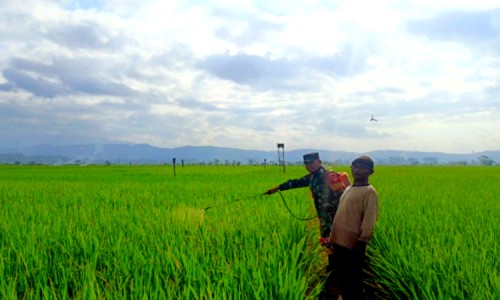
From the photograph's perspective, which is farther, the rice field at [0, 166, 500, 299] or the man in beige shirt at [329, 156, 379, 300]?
the man in beige shirt at [329, 156, 379, 300]

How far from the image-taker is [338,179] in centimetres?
487

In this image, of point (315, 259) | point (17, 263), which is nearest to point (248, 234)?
point (315, 259)

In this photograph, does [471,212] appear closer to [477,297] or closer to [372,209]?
[372,209]

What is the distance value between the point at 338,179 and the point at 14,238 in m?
3.67

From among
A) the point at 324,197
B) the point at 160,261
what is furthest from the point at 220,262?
the point at 324,197

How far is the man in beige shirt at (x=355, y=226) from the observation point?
11.8 ft

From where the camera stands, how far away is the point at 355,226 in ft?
12.2

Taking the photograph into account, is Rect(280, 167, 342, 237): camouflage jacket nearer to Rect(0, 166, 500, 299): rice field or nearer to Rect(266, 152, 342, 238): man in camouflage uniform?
Rect(266, 152, 342, 238): man in camouflage uniform

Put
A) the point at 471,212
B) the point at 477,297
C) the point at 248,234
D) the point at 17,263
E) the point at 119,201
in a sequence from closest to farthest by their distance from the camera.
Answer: the point at 477,297 < the point at 17,263 < the point at 248,234 < the point at 471,212 < the point at 119,201

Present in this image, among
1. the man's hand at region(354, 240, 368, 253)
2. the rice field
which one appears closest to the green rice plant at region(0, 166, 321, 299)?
the rice field

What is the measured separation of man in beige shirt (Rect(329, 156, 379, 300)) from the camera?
359 centimetres

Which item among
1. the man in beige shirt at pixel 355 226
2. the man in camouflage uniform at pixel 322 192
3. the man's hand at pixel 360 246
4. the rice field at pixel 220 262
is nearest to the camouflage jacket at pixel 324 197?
the man in camouflage uniform at pixel 322 192

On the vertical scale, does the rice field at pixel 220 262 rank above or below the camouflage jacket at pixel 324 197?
below

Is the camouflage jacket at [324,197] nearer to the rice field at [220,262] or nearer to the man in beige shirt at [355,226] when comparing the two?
the rice field at [220,262]
